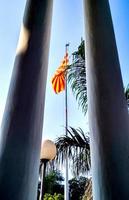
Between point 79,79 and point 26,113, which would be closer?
point 26,113

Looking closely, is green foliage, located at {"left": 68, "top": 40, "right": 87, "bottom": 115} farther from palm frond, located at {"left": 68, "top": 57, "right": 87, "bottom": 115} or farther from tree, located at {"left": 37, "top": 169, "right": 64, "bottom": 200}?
tree, located at {"left": 37, "top": 169, "right": 64, "bottom": 200}

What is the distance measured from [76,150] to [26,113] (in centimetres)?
179

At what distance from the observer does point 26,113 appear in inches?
79.7

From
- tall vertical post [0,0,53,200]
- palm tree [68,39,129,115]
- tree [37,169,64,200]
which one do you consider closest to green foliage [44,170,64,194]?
tree [37,169,64,200]

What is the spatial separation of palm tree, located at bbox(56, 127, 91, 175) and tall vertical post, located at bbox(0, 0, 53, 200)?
Answer: 147 cm

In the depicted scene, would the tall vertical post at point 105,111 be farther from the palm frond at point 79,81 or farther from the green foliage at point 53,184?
the green foliage at point 53,184

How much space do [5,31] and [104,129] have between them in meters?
5.28

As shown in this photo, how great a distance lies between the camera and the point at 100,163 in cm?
191

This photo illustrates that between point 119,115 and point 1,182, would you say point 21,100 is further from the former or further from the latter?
point 119,115

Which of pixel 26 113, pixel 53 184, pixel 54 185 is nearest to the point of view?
pixel 26 113

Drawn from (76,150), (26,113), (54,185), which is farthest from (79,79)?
(54,185)

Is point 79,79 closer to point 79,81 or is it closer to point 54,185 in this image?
point 79,81

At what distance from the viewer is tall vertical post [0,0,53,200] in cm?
170

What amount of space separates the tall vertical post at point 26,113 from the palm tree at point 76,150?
1466 millimetres
